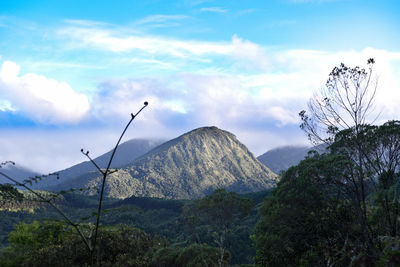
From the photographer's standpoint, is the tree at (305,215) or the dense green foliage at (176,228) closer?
the tree at (305,215)

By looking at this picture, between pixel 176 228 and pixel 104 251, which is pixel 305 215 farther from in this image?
pixel 176 228

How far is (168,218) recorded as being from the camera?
113750 mm

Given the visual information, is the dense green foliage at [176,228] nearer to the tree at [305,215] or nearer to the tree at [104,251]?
the tree at [104,251]

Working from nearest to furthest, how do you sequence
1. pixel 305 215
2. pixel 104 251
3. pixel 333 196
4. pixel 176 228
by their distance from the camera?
pixel 104 251, pixel 305 215, pixel 333 196, pixel 176 228

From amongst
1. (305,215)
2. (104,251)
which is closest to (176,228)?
(104,251)

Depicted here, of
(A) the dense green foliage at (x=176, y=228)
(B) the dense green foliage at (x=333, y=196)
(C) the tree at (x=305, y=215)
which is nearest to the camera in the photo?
(B) the dense green foliage at (x=333, y=196)

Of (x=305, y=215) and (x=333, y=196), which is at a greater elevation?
(x=333, y=196)

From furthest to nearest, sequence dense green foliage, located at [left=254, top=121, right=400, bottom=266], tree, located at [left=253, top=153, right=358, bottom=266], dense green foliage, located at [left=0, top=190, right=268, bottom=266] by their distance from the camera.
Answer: dense green foliage, located at [left=0, top=190, right=268, bottom=266] → tree, located at [left=253, top=153, right=358, bottom=266] → dense green foliage, located at [left=254, top=121, right=400, bottom=266]

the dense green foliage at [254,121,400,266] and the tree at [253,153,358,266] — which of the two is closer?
the dense green foliage at [254,121,400,266]

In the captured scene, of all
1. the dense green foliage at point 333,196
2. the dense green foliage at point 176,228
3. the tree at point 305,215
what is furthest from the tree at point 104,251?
the dense green foliage at point 333,196

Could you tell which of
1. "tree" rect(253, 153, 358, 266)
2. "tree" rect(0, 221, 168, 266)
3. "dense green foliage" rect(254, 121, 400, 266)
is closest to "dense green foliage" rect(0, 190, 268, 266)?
"tree" rect(0, 221, 168, 266)

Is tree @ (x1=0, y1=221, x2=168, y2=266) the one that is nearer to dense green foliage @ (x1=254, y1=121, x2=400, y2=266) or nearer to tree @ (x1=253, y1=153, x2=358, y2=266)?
tree @ (x1=253, y1=153, x2=358, y2=266)

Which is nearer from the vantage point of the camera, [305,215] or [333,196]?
[305,215]

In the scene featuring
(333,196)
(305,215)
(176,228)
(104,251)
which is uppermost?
(333,196)
